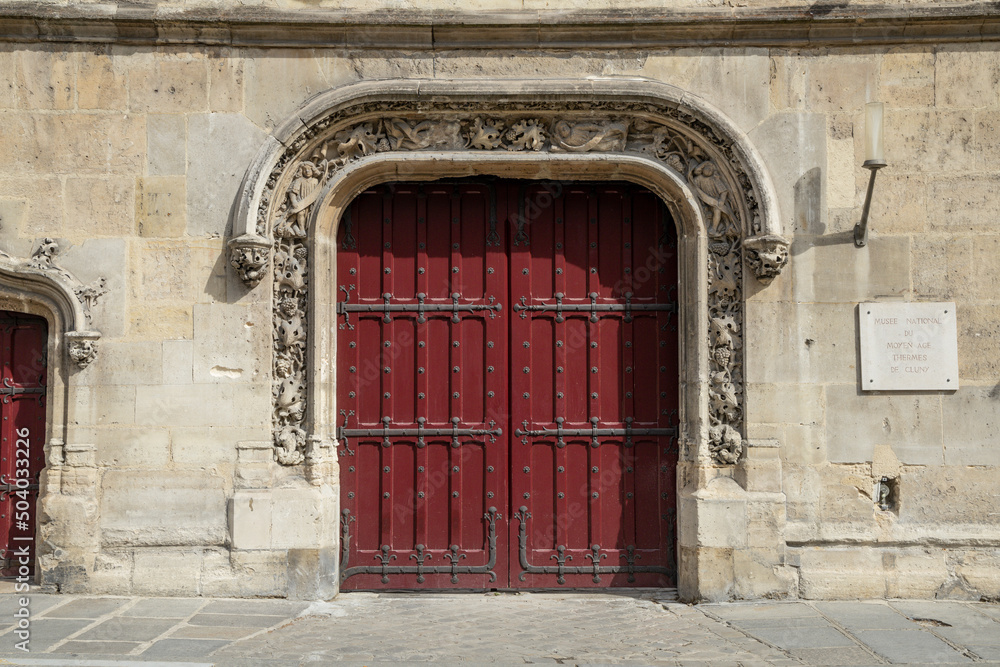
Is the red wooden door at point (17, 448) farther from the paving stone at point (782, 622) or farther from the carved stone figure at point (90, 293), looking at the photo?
the paving stone at point (782, 622)

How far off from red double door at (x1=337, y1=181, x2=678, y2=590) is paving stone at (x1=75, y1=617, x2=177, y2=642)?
1.25m

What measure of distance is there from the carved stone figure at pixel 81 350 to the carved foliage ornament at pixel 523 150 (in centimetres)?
97

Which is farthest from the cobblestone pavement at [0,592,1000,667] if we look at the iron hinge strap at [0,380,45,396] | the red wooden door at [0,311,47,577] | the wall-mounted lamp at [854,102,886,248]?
the wall-mounted lamp at [854,102,886,248]

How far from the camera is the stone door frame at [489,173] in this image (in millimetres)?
5398

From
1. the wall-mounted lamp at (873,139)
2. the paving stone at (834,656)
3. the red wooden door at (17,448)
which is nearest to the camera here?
the paving stone at (834,656)

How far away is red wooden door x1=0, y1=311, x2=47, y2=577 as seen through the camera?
5.62 metres

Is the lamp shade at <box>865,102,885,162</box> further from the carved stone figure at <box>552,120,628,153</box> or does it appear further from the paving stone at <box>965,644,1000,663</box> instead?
the paving stone at <box>965,644,1000,663</box>

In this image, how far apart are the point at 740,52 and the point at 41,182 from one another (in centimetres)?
422

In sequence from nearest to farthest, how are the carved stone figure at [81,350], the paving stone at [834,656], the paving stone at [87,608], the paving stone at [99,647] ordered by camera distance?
1. the paving stone at [834,656]
2. the paving stone at [99,647]
3. the paving stone at [87,608]
4. the carved stone figure at [81,350]

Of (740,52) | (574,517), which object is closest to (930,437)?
(574,517)

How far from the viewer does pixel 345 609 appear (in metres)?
5.24

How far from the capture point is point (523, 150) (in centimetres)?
562

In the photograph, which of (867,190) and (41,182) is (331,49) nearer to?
(41,182)

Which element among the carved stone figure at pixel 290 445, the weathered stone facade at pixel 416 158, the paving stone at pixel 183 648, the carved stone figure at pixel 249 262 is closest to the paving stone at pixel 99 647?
the paving stone at pixel 183 648
